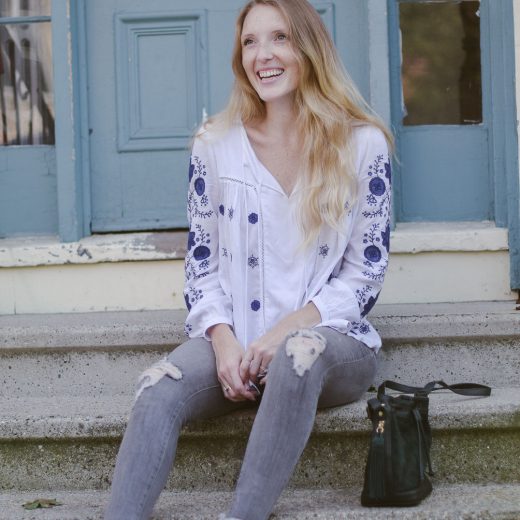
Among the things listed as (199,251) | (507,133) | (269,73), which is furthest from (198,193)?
(507,133)

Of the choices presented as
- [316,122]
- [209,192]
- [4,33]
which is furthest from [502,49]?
[4,33]

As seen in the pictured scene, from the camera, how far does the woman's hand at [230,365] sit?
91.8 inches

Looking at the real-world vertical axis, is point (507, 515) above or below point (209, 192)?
below

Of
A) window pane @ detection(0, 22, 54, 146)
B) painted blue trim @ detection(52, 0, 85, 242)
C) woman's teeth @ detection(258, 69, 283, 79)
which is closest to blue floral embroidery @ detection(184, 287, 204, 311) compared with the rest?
woman's teeth @ detection(258, 69, 283, 79)

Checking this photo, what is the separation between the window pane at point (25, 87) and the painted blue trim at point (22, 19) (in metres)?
0.02

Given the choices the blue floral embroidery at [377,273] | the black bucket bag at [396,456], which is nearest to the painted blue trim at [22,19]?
the blue floral embroidery at [377,273]

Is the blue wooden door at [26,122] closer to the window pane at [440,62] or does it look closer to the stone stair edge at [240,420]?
the stone stair edge at [240,420]

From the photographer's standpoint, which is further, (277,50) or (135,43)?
(135,43)

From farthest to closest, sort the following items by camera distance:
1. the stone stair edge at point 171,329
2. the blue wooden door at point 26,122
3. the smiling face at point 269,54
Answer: the blue wooden door at point 26,122 < the stone stair edge at point 171,329 < the smiling face at point 269,54

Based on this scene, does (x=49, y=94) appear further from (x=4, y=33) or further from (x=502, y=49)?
(x=502, y=49)

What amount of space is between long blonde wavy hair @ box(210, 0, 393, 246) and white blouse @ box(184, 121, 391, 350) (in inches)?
1.5

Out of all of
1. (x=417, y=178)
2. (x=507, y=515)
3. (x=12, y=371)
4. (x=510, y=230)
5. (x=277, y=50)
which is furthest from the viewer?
(x=417, y=178)

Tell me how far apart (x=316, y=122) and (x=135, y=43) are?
4.30 ft

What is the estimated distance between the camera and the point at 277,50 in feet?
8.39
